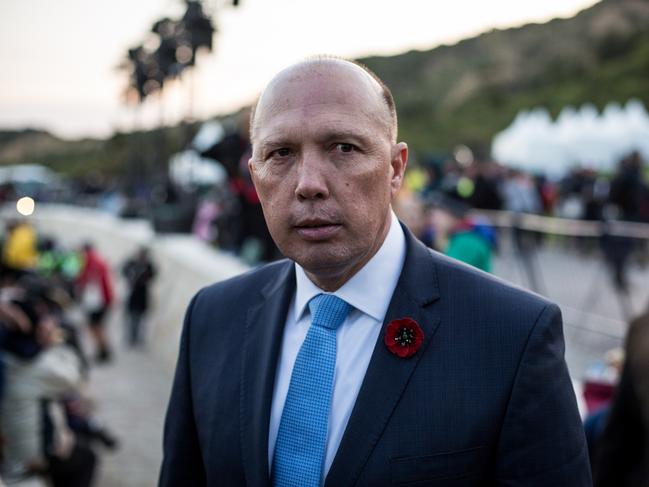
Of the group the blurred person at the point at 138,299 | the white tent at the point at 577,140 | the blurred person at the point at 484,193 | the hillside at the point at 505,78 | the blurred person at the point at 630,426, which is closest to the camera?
the blurred person at the point at 630,426

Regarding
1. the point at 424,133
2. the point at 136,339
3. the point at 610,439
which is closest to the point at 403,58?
the point at 424,133

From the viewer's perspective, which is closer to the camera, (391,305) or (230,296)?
(391,305)

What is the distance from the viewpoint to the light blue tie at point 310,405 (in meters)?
1.69

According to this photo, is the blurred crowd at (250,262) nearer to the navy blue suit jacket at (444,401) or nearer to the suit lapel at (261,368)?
the navy blue suit jacket at (444,401)

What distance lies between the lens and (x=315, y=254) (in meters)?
1.68

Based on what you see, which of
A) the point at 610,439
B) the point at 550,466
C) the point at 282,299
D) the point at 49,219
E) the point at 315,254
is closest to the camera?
the point at 550,466

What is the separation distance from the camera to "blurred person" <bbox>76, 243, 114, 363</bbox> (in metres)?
11.9

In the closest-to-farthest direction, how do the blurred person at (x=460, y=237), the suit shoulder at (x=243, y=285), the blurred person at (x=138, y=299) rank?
the suit shoulder at (x=243, y=285) < the blurred person at (x=460, y=237) < the blurred person at (x=138, y=299)

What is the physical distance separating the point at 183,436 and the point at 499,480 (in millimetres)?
887

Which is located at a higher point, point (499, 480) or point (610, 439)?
point (499, 480)

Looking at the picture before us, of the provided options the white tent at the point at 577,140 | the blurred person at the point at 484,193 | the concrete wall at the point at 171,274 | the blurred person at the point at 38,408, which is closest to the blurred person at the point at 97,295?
the concrete wall at the point at 171,274

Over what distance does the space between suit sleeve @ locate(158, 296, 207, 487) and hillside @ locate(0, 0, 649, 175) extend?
49438 millimetres

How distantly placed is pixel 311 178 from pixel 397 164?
30cm

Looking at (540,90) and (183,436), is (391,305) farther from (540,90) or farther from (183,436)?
(540,90)
